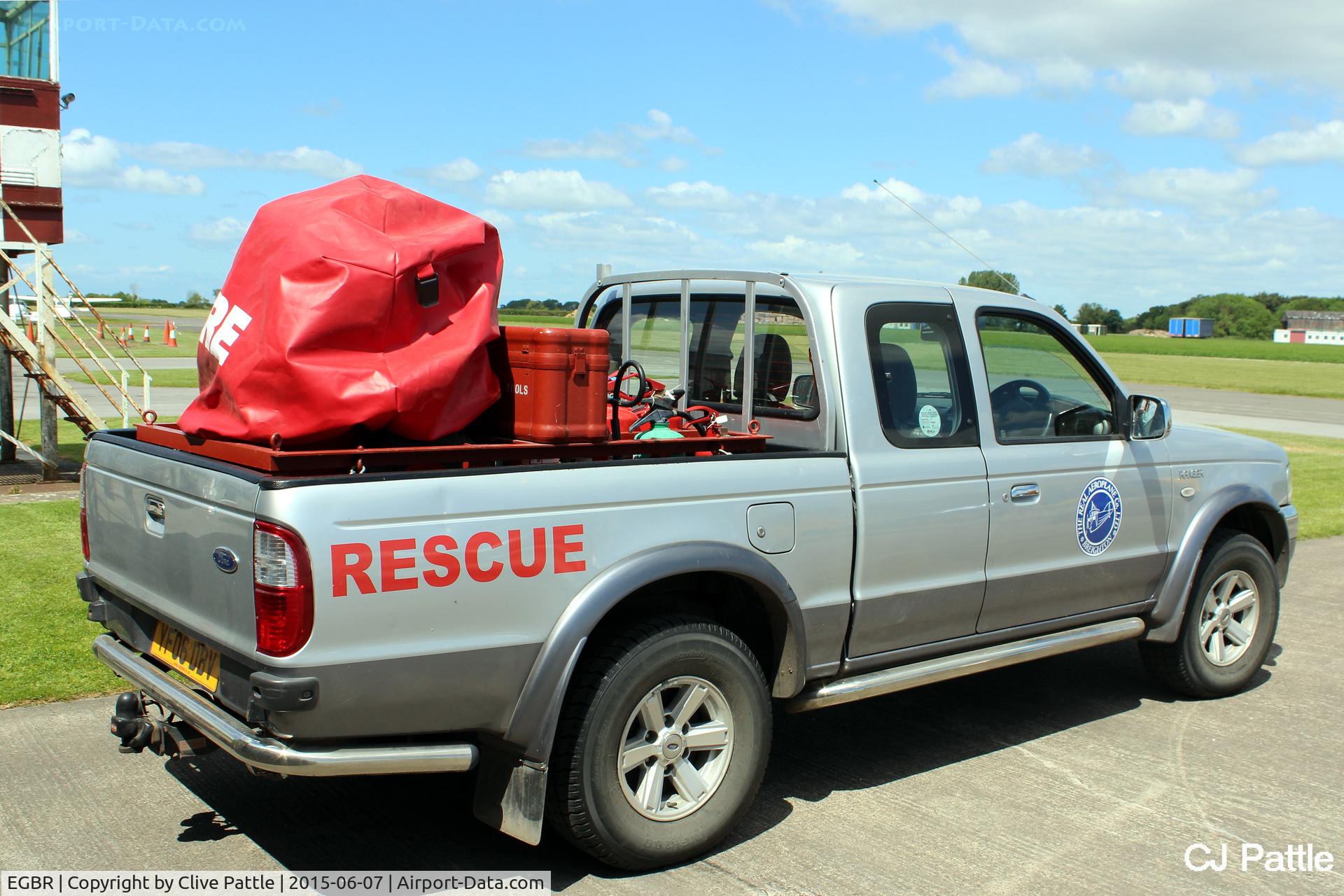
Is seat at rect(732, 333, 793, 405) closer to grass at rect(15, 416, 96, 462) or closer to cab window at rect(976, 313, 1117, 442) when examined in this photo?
cab window at rect(976, 313, 1117, 442)

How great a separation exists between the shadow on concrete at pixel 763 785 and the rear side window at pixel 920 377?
4.55 ft

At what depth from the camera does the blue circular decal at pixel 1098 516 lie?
16.8 ft

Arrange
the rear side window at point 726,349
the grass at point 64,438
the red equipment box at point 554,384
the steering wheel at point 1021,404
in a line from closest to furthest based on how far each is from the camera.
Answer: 1. the red equipment box at point 554,384
2. the rear side window at point 726,349
3. the steering wheel at point 1021,404
4. the grass at point 64,438

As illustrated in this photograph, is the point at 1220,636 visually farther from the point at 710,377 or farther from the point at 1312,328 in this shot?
the point at 1312,328

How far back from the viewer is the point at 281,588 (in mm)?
3156

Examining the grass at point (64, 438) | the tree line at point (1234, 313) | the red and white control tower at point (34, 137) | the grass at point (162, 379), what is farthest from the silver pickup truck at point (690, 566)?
the tree line at point (1234, 313)

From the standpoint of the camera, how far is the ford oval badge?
331 cm

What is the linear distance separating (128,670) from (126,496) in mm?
578

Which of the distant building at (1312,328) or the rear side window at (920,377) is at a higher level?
the distant building at (1312,328)

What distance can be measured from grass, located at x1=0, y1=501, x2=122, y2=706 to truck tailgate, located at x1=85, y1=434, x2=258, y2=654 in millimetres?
1472

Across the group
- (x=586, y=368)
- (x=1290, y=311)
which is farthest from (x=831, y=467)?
(x=1290, y=311)

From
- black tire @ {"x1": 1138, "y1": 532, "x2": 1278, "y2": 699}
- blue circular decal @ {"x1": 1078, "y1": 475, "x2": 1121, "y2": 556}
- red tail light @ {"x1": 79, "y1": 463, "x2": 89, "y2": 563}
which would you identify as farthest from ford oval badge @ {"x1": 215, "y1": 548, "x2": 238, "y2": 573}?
black tire @ {"x1": 1138, "y1": 532, "x2": 1278, "y2": 699}

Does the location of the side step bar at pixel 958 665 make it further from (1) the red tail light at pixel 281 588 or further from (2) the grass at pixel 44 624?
(2) the grass at pixel 44 624

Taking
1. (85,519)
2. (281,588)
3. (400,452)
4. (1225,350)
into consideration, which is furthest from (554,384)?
(1225,350)
